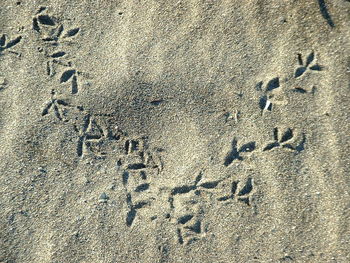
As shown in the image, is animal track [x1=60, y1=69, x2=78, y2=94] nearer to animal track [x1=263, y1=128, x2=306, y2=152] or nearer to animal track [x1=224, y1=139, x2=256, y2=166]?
animal track [x1=224, y1=139, x2=256, y2=166]

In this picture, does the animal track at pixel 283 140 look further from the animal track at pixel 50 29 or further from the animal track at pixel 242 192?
the animal track at pixel 50 29

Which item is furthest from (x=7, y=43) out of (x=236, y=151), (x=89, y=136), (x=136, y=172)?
(x=236, y=151)

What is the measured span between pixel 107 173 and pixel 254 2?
0.92m

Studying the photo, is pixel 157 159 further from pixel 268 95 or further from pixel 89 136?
pixel 268 95

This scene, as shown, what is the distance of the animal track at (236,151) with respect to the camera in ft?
6.06

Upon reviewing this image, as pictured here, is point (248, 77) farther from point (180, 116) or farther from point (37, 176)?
point (37, 176)

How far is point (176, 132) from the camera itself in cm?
191

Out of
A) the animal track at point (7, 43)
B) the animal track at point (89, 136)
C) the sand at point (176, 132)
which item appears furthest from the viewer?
the animal track at point (7, 43)

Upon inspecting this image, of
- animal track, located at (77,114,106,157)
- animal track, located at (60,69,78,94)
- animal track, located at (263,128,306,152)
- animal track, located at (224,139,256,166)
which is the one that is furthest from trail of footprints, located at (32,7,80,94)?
animal track, located at (263,128,306,152)

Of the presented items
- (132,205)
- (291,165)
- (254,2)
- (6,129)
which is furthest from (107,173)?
(254,2)

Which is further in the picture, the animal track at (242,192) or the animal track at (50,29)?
the animal track at (50,29)

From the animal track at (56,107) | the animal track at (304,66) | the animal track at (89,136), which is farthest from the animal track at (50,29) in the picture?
the animal track at (304,66)

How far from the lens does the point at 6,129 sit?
1.96m

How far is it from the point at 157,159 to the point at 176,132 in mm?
135
